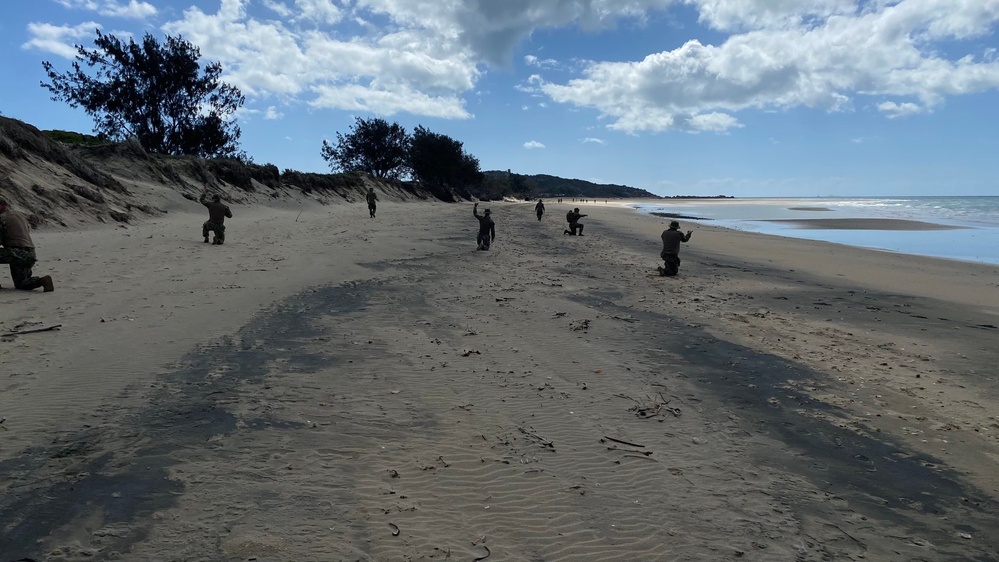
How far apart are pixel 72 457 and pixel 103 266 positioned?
29.0 ft

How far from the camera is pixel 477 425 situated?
557cm

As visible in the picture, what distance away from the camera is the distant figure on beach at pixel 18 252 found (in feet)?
31.1

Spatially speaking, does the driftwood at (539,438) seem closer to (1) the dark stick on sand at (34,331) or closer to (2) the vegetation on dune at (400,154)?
(1) the dark stick on sand at (34,331)

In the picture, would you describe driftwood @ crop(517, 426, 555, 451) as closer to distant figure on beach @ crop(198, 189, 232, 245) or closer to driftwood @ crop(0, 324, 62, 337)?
driftwood @ crop(0, 324, 62, 337)

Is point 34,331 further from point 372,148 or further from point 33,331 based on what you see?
point 372,148

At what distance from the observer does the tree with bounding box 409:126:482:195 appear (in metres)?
87.2

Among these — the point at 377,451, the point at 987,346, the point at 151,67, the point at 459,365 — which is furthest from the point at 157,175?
the point at 987,346

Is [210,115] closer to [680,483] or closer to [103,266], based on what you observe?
[103,266]

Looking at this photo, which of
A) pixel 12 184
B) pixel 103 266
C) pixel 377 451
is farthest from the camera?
pixel 12 184

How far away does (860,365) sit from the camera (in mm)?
8031

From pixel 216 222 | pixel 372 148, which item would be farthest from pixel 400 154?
pixel 216 222

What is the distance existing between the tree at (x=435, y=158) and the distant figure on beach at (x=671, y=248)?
7176cm

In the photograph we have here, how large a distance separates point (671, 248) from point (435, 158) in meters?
75.9

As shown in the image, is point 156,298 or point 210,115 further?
point 210,115
